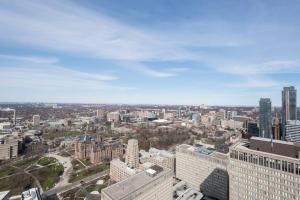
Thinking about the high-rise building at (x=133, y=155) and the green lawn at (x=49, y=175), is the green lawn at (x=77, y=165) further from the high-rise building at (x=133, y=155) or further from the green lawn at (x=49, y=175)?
the high-rise building at (x=133, y=155)

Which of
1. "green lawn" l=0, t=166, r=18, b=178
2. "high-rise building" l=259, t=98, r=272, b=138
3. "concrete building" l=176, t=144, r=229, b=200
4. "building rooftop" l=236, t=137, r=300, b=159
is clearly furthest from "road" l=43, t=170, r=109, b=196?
"high-rise building" l=259, t=98, r=272, b=138

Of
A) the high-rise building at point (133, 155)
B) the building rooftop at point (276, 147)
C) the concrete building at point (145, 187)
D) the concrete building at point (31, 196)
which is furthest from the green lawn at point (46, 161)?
the building rooftop at point (276, 147)

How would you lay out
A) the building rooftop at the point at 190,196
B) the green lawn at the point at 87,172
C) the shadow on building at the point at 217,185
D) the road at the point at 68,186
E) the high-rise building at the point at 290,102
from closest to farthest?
the building rooftop at the point at 190,196 < the shadow on building at the point at 217,185 < the road at the point at 68,186 < the green lawn at the point at 87,172 < the high-rise building at the point at 290,102

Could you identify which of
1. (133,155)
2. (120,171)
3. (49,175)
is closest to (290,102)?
(133,155)

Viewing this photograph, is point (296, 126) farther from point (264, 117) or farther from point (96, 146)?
point (96, 146)

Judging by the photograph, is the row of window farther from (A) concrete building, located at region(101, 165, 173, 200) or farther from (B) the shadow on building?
(B) the shadow on building

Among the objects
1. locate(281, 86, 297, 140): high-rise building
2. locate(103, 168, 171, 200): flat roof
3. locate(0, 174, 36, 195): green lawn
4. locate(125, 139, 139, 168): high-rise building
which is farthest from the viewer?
locate(281, 86, 297, 140): high-rise building

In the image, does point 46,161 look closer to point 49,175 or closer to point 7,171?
point 7,171
